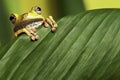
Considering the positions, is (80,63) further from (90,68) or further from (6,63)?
(6,63)

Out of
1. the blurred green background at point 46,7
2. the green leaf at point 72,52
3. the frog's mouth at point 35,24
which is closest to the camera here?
the green leaf at point 72,52

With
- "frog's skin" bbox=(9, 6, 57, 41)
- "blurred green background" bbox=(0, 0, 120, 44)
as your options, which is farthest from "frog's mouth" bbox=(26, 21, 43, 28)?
"blurred green background" bbox=(0, 0, 120, 44)

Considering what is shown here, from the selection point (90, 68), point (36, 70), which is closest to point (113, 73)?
point (90, 68)

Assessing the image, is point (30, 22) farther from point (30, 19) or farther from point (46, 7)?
point (46, 7)

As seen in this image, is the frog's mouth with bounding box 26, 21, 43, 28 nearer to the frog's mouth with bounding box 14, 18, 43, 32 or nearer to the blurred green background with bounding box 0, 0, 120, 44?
the frog's mouth with bounding box 14, 18, 43, 32

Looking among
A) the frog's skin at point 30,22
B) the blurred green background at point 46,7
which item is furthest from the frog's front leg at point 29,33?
the blurred green background at point 46,7

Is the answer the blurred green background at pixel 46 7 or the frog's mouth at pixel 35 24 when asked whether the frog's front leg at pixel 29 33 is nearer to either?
the frog's mouth at pixel 35 24
